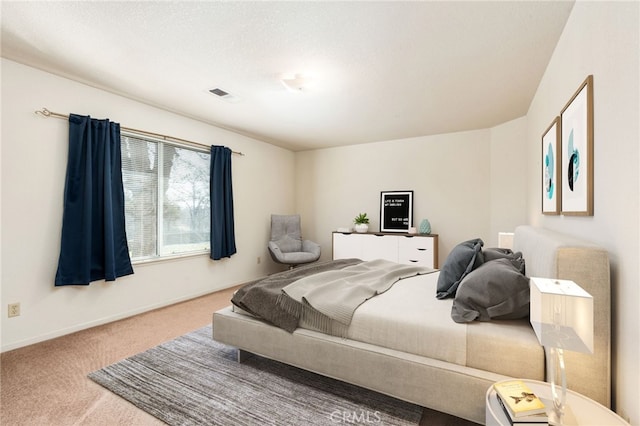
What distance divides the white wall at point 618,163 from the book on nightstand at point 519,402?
0.34 metres

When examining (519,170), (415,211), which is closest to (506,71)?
(519,170)

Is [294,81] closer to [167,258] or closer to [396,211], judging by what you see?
[167,258]

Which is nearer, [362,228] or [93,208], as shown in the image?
[93,208]

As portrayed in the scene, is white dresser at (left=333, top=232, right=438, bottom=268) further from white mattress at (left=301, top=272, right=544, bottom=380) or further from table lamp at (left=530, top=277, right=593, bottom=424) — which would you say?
table lamp at (left=530, top=277, right=593, bottom=424)

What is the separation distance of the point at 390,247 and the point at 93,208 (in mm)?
3958

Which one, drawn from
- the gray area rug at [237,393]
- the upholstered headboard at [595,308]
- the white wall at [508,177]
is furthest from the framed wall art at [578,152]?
the white wall at [508,177]

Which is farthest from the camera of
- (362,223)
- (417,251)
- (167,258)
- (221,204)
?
(362,223)

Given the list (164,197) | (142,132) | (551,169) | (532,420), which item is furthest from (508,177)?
(142,132)

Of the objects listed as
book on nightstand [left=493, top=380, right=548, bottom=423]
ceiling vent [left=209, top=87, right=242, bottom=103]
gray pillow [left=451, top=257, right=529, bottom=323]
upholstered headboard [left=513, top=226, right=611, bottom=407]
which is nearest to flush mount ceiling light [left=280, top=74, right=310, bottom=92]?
ceiling vent [left=209, top=87, right=242, bottom=103]

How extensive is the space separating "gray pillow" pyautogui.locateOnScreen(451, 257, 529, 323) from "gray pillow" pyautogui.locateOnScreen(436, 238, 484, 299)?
338mm

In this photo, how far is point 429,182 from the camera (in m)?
4.93

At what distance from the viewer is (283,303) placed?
208cm

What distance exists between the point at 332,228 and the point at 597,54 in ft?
15.2

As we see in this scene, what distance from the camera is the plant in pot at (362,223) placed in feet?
17.0
